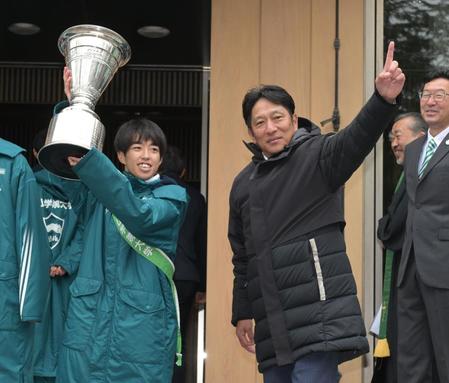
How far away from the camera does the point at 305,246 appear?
10.8ft

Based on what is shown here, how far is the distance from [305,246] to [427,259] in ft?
2.70

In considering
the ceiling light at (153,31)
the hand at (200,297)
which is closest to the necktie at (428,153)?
the hand at (200,297)

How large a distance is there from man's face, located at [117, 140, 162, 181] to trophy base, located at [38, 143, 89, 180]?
0.35 m

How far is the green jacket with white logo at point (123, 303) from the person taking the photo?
145 inches

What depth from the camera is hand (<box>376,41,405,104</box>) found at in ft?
9.95

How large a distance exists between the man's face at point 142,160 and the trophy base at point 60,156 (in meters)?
0.35

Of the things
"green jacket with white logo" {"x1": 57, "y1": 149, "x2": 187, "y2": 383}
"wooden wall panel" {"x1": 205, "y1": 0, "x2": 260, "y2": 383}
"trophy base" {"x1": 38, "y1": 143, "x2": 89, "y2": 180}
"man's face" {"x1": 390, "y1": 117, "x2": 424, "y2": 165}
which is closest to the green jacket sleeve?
"green jacket with white logo" {"x1": 57, "y1": 149, "x2": 187, "y2": 383}

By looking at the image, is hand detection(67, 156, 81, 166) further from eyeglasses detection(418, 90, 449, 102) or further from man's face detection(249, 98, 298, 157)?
eyeglasses detection(418, 90, 449, 102)

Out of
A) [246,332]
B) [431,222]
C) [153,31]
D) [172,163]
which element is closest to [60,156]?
[246,332]

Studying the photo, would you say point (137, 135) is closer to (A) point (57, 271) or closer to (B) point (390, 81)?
(A) point (57, 271)

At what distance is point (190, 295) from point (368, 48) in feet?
6.51

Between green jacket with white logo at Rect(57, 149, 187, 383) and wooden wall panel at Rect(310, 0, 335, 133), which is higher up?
wooden wall panel at Rect(310, 0, 335, 133)

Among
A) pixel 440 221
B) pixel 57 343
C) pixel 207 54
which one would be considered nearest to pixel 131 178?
pixel 57 343

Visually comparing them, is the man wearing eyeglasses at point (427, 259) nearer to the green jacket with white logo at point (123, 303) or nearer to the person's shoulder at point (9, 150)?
the green jacket with white logo at point (123, 303)
